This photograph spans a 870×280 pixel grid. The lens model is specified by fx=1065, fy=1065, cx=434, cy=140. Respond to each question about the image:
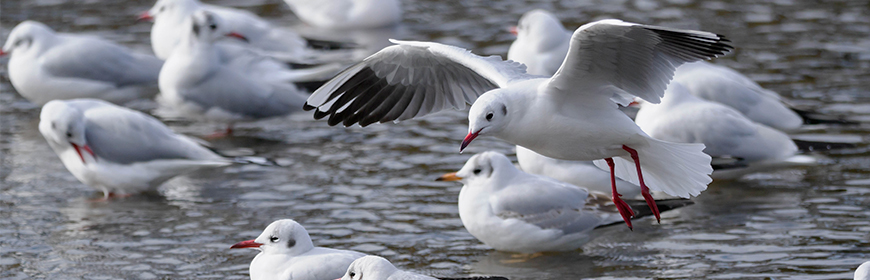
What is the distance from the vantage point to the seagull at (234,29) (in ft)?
39.9

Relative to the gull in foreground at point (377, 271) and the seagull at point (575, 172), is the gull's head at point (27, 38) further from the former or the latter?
the gull in foreground at point (377, 271)

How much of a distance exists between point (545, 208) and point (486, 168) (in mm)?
455

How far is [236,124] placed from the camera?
1030 cm

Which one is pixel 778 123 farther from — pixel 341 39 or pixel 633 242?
pixel 341 39

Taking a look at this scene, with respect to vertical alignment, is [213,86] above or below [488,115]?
below

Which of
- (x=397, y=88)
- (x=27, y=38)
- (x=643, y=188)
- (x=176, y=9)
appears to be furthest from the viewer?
(x=176, y=9)

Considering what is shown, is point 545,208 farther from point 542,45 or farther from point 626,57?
point 542,45

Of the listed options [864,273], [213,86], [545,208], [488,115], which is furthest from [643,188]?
[213,86]

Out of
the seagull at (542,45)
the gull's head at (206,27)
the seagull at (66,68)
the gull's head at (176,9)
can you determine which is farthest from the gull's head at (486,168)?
the gull's head at (176,9)

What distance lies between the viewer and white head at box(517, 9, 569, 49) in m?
10.7

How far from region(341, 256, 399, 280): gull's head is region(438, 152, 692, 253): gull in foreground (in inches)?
71.6

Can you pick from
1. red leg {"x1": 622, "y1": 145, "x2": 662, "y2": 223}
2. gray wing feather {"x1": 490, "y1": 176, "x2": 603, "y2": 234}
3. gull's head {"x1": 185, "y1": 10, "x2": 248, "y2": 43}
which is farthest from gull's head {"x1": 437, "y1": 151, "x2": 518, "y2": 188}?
gull's head {"x1": 185, "y1": 10, "x2": 248, "y2": 43}

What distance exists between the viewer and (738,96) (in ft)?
29.6

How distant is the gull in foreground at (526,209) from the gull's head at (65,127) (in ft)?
10.2
